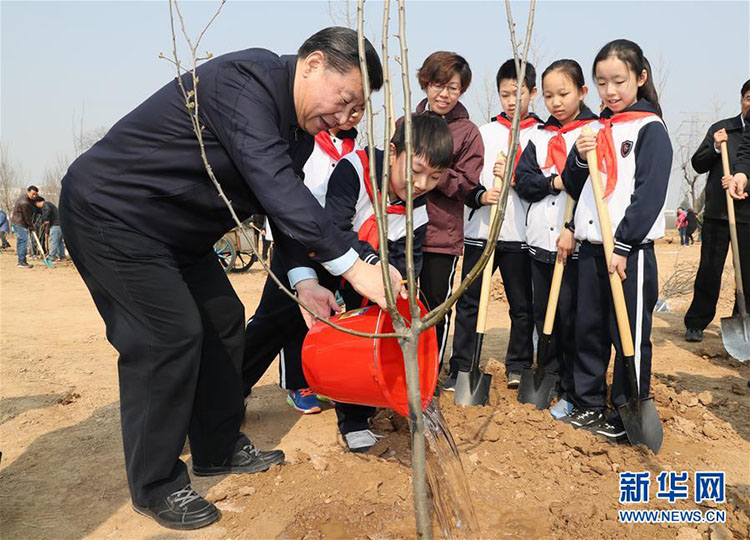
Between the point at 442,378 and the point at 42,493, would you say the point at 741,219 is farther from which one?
the point at 42,493

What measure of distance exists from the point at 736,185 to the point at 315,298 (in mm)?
3662

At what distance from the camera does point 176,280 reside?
246 centimetres

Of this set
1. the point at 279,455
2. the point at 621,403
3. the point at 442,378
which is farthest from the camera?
the point at 442,378

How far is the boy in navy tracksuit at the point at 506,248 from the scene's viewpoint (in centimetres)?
397

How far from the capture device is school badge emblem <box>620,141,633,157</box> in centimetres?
318

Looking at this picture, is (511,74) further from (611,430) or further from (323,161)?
(611,430)

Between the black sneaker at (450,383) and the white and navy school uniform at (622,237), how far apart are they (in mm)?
839

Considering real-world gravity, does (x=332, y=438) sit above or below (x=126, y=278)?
below

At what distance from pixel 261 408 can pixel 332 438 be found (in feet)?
2.19

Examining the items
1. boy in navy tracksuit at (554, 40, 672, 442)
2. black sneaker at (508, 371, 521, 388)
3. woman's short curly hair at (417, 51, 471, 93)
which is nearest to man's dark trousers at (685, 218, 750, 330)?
black sneaker at (508, 371, 521, 388)

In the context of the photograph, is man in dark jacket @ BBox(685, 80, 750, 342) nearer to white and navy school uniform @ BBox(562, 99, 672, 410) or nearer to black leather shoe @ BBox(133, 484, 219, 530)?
white and navy school uniform @ BBox(562, 99, 672, 410)

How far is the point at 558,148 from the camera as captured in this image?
12.4 ft

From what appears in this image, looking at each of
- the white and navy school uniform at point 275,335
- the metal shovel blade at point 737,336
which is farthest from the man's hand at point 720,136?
the white and navy school uniform at point 275,335

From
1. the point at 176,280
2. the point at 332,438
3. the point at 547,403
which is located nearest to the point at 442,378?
the point at 547,403
